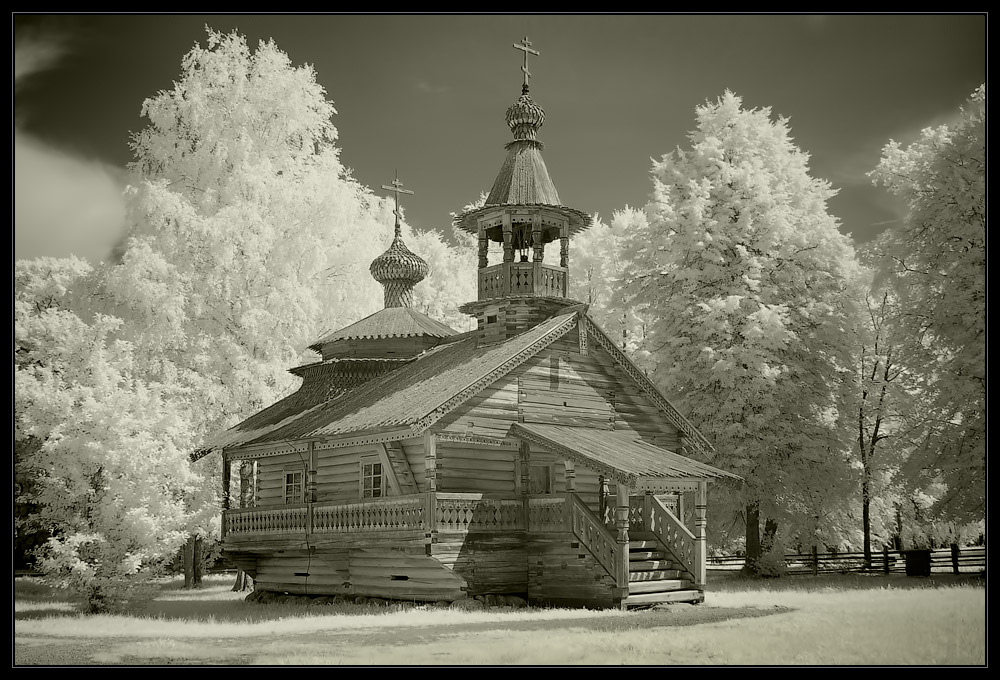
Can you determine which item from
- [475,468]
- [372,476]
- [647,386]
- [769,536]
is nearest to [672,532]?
[647,386]

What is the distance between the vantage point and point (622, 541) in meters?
25.9

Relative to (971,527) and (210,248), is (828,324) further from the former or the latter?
(210,248)

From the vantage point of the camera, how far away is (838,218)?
126 ft

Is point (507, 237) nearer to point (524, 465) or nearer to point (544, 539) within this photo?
point (524, 465)

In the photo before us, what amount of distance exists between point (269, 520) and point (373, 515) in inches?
215

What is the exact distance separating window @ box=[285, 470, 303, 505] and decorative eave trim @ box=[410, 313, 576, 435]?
9.42 m

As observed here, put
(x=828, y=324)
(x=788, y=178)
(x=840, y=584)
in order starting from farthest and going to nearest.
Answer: (x=788, y=178) < (x=828, y=324) < (x=840, y=584)

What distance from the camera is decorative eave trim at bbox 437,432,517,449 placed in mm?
27438

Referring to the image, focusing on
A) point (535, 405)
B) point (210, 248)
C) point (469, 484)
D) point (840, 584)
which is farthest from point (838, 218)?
point (210, 248)

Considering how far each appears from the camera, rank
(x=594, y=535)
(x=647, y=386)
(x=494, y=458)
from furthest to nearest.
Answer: (x=647, y=386)
(x=494, y=458)
(x=594, y=535)

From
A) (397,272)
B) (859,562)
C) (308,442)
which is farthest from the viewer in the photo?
(397,272)

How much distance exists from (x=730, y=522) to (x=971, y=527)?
1328 centimetres

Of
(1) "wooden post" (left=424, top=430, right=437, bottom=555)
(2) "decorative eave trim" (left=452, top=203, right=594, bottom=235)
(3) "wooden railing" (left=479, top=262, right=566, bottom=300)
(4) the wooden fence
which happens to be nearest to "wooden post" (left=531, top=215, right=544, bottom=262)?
(3) "wooden railing" (left=479, top=262, right=566, bottom=300)

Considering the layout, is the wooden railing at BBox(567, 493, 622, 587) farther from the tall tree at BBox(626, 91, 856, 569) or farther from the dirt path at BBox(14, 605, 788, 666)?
the tall tree at BBox(626, 91, 856, 569)
